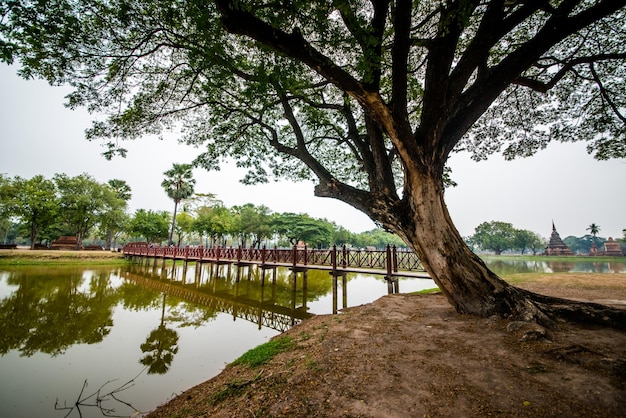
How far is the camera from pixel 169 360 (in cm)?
655

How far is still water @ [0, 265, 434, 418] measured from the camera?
15.8 feet

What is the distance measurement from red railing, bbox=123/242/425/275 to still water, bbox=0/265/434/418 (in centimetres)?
206

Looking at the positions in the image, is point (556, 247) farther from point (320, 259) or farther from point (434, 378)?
point (434, 378)

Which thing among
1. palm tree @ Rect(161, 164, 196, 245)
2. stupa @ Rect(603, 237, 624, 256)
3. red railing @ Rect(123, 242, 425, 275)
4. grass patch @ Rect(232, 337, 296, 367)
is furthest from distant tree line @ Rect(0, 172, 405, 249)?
stupa @ Rect(603, 237, 624, 256)

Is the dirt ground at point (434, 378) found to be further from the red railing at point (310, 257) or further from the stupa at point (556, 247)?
the stupa at point (556, 247)

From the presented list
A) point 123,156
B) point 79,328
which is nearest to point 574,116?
point 123,156

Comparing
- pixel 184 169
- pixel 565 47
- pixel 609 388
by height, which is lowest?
pixel 609 388

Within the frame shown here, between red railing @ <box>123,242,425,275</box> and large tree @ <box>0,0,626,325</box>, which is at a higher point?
large tree @ <box>0,0,626,325</box>

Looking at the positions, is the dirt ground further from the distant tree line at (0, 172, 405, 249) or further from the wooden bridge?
the distant tree line at (0, 172, 405, 249)

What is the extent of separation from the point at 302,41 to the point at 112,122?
581 centimetres

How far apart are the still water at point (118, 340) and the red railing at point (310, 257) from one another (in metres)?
2.06

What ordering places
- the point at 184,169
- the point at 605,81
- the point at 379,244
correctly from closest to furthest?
the point at 605,81, the point at 184,169, the point at 379,244

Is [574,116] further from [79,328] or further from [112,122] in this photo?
[79,328]

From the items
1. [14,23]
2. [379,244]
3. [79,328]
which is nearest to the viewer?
[14,23]
